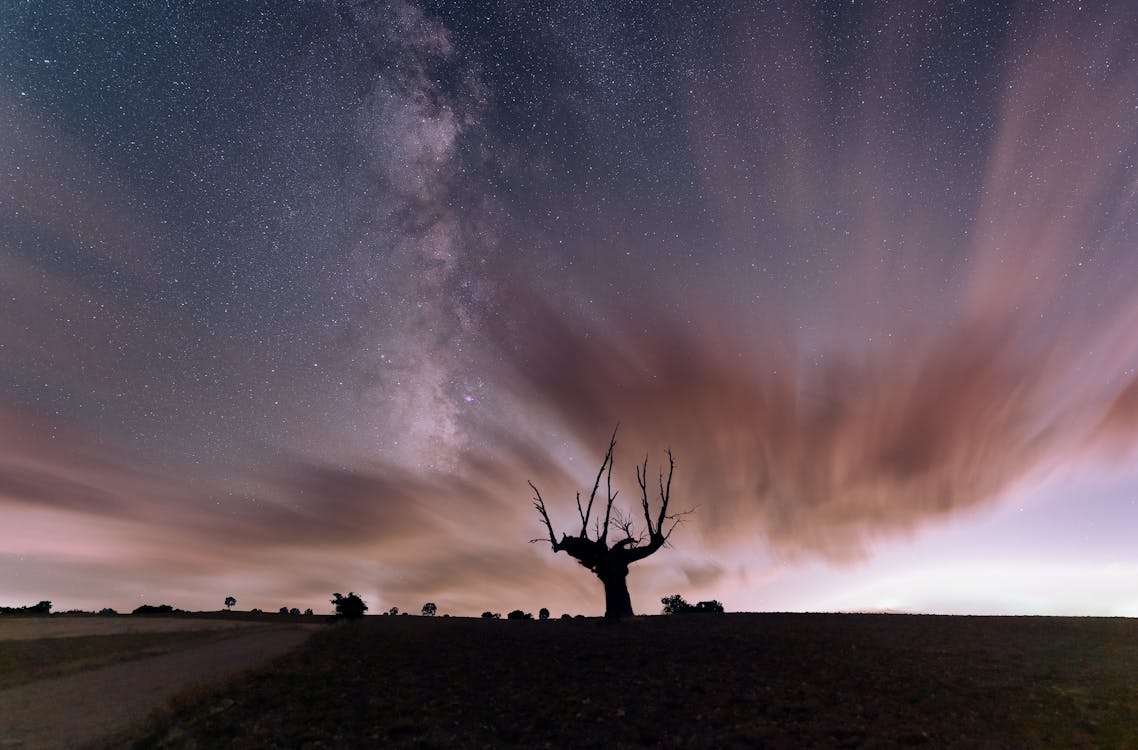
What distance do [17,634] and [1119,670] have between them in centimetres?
6426

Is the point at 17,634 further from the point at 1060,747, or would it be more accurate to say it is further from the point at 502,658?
the point at 1060,747

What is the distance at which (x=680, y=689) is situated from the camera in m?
22.2

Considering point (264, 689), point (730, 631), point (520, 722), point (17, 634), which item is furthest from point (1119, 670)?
point (17, 634)

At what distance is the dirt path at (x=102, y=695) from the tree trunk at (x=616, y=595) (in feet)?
69.4

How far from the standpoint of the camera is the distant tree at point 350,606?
200 ft

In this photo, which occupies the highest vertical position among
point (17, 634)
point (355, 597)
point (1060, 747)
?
point (355, 597)

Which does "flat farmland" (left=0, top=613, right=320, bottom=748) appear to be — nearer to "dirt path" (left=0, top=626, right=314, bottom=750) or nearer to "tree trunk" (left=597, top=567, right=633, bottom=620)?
"dirt path" (left=0, top=626, right=314, bottom=750)

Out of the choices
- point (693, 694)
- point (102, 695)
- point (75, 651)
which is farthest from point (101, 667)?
point (693, 694)

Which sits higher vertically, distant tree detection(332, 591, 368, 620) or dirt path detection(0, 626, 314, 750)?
distant tree detection(332, 591, 368, 620)

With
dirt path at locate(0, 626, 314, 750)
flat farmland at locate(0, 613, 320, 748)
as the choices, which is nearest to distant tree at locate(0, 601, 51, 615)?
flat farmland at locate(0, 613, 320, 748)

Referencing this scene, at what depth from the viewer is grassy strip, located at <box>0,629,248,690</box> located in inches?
1175

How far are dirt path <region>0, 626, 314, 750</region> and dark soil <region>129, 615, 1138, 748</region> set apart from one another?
68.6 inches

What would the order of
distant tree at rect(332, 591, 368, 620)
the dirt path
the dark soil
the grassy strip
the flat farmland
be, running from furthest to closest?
distant tree at rect(332, 591, 368, 620)
the grassy strip
the flat farmland
the dirt path
the dark soil

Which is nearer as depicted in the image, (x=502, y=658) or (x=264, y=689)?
(x=264, y=689)
